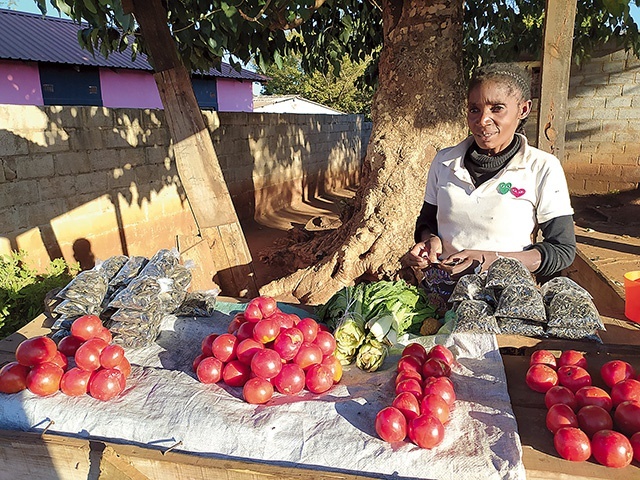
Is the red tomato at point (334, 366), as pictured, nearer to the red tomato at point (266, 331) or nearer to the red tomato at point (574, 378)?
the red tomato at point (266, 331)

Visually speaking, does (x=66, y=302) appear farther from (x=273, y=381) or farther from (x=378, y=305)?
(x=378, y=305)

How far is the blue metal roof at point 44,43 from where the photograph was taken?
1248 cm

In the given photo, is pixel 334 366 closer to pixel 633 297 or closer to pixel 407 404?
pixel 407 404

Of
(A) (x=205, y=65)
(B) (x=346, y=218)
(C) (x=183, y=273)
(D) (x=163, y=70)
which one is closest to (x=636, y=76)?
(B) (x=346, y=218)

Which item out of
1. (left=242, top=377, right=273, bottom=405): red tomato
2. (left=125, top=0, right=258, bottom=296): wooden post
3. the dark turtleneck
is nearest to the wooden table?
(left=242, top=377, right=273, bottom=405): red tomato

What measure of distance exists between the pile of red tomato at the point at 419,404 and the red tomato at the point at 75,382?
1.13 metres

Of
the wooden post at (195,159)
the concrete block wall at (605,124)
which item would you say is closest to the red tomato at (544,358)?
the wooden post at (195,159)

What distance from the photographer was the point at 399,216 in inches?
179

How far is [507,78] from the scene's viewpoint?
2.17m

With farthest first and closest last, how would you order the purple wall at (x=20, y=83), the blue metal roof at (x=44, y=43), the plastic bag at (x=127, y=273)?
the blue metal roof at (x=44, y=43)
the purple wall at (x=20, y=83)
the plastic bag at (x=127, y=273)

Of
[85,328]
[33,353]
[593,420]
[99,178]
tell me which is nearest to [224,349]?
[85,328]

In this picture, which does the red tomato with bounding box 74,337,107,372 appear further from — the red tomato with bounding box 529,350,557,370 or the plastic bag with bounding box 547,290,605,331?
the plastic bag with bounding box 547,290,605,331

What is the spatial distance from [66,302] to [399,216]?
9.85ft

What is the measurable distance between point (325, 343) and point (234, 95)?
19314mm
